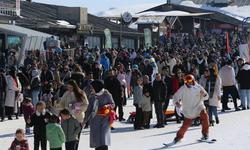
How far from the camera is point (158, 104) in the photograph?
1173cm

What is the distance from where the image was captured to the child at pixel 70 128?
292 inches

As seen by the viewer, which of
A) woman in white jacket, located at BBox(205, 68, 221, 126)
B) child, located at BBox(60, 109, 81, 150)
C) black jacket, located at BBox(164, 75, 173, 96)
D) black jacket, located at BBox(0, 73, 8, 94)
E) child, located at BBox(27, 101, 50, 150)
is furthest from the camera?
black jacket, located at BBox(0, 73, 8, 94)

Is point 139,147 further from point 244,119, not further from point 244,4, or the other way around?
point 244,4

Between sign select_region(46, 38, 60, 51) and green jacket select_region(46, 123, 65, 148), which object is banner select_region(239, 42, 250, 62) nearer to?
sign select_region(46, 38, 60, 51)

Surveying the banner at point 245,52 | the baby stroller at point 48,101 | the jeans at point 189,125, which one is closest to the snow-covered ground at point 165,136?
the jeans at point 189,125

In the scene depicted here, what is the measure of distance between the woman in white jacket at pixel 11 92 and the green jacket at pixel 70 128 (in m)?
6.02

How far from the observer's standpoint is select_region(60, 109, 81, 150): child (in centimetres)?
742

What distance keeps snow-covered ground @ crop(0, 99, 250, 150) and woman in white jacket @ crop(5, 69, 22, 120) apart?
0.47 m

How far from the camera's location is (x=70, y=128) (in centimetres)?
745

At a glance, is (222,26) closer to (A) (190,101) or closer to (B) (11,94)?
(B) (11,94)

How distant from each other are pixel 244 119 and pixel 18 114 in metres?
6.73

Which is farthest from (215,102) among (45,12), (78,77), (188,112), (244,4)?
(244,4)

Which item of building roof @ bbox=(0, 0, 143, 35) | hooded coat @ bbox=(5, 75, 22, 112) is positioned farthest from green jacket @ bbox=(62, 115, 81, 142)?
building roof @ bbox=(0, 0, 143, 35)

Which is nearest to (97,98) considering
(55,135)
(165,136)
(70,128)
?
(70,128)
